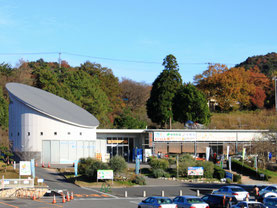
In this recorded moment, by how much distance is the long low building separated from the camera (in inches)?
2060

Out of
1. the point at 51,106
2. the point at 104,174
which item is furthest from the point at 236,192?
the point at 51,106

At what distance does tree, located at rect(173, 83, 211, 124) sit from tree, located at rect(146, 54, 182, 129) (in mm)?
1433

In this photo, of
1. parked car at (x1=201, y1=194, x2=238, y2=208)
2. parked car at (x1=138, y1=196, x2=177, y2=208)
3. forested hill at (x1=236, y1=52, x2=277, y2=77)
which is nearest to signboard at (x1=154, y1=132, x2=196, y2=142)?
parked car at (x1=201, y1=194, x2=238, y2=208)

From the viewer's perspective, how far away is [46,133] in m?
52.3

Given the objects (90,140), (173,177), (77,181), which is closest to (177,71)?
(90,140)

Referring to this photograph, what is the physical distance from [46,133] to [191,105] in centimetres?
2883

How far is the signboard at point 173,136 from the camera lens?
58.3m

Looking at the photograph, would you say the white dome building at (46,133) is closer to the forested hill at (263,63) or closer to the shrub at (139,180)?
the shrub at (139,180)

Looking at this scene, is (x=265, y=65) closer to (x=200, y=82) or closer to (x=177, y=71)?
(x=200, y=82)

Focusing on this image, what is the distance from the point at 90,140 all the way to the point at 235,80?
40514 mm

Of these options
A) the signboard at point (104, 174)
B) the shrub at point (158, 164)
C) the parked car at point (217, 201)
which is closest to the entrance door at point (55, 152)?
the shrub at point (158, 164)

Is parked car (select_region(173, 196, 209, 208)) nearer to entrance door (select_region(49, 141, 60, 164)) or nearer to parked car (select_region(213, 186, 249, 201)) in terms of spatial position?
parked car (select_region(213, 186, 249, 201))

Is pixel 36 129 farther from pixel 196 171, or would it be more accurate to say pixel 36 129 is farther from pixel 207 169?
pixel 207 169

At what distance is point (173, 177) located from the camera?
146 feet
